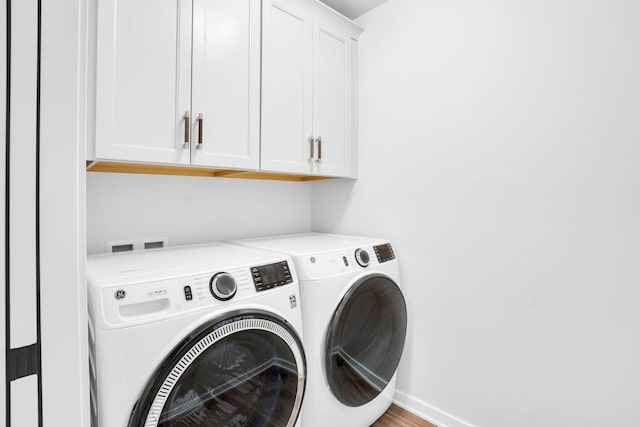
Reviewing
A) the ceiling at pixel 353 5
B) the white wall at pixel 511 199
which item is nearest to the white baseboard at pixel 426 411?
the white wall at pixel 511 199

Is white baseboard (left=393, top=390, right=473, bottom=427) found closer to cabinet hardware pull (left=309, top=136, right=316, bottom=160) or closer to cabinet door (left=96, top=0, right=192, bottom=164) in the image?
cabinet hardware pull (left=309, top=136, right=316, bottom=160)

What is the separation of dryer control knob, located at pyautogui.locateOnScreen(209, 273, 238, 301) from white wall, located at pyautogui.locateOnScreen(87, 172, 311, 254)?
76cm

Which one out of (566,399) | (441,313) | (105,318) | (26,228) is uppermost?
(26,228)

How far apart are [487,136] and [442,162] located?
0.25 meters

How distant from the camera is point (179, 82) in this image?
4.50ft

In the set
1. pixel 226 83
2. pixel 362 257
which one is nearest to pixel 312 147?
pixel 226 83

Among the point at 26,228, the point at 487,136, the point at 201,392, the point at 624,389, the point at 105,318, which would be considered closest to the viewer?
the point at 26,228

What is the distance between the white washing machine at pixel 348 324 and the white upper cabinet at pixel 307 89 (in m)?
0.50

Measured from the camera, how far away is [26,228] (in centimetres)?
57

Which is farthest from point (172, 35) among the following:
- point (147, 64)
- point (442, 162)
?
point (442, 162)

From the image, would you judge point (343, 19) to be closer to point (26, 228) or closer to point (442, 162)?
point (442, 162)

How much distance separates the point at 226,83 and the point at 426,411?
2.03m

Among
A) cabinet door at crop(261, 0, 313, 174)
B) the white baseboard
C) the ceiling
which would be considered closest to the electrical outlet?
cabinet door at crop(261, 0, 313, 174)

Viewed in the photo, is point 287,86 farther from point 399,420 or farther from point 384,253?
point 399,420
